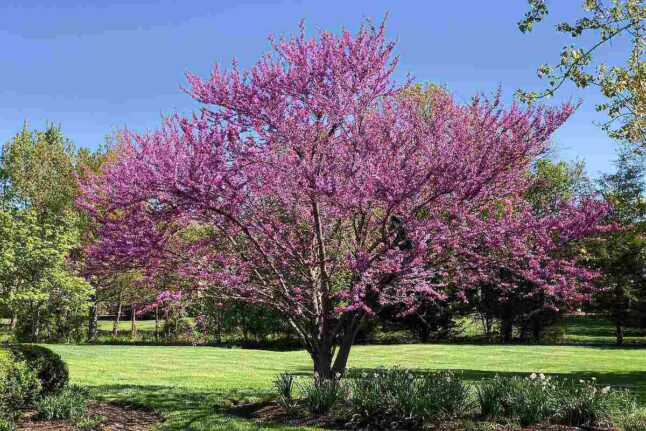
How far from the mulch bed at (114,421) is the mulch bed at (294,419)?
1230mm

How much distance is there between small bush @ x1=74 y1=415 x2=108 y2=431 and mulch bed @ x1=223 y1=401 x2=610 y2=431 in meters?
1.94

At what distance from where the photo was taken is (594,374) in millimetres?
15586

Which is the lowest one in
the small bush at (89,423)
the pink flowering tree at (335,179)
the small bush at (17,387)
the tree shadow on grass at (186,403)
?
the tree shadow on grass at (186,403)

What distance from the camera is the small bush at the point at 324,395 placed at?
26.9 ft

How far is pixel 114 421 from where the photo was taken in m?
8.34

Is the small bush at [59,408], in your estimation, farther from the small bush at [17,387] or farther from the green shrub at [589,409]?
the green shrub at [589,409]

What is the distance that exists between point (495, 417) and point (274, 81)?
5.55 meters

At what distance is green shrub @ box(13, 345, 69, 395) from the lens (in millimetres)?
8488

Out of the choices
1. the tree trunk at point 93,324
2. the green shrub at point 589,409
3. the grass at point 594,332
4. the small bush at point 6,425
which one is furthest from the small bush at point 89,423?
the grass at point 594,332

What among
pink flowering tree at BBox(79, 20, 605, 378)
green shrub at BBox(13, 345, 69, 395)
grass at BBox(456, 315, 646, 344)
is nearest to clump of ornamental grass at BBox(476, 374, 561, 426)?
pink flowering tree at BBox(79, 20, 605, 378)

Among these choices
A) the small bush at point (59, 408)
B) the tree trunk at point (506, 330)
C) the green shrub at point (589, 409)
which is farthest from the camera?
the tree trunk at point (506, 330)

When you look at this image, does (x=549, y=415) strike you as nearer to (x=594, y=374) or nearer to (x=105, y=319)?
(x=594, y=374)

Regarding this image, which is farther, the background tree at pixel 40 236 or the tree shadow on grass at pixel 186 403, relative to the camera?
the background tree at pixel 40 236

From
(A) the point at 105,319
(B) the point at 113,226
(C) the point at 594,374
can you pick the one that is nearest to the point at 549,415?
(B) the point at 113,226
